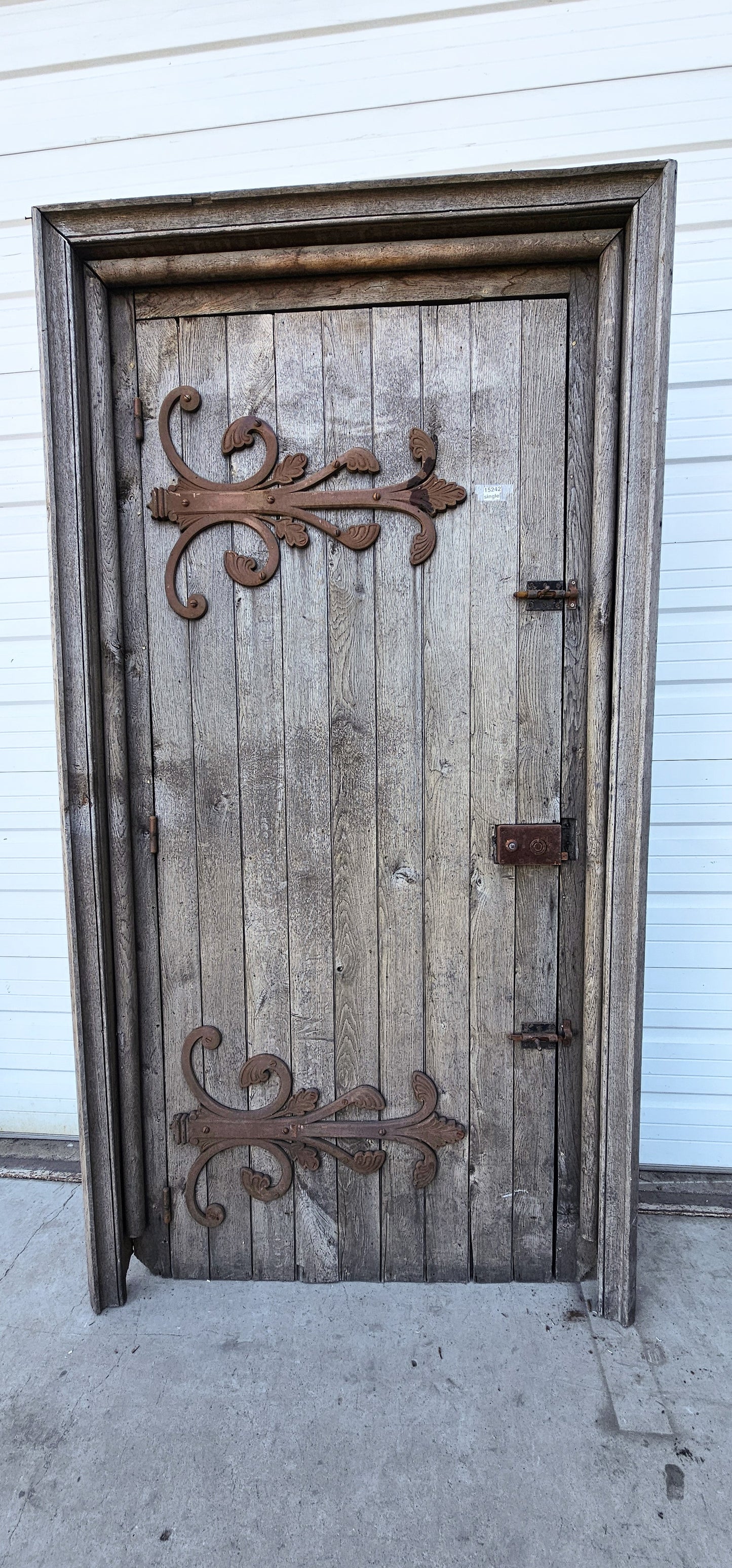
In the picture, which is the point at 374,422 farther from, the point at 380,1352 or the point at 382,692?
the point at 380,1352

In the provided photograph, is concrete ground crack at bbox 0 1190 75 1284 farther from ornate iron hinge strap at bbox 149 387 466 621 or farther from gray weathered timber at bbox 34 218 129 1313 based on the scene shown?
ornate iron hinge strap at bbox 149 387 466 621

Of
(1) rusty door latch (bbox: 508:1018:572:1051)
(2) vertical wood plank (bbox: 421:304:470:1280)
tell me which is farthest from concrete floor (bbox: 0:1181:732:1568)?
(1) rusty door latch (bbox: 508:1018:572:1051)

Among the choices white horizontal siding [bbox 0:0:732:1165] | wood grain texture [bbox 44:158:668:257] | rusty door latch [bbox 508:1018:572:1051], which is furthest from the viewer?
white horizontal siding [bbox 0:0:732:1165]

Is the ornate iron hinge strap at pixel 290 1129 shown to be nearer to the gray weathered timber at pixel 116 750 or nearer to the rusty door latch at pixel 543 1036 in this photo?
the gray weathered timber at pixel 116 750

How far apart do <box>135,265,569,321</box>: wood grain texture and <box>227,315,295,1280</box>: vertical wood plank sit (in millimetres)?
42

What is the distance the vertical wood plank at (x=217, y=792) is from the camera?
150 centimetres

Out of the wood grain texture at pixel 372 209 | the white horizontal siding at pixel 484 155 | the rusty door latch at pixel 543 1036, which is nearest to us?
the wood grain texture at pixel 372 209

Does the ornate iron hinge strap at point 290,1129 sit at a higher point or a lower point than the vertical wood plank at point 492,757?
lower

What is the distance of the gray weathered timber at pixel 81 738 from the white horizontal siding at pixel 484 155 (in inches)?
22.5

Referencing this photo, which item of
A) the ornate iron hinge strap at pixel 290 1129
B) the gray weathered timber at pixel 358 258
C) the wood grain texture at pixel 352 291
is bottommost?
the ornate iron hinge strap at pixel 290 1129

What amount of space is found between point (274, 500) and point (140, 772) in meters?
0.65

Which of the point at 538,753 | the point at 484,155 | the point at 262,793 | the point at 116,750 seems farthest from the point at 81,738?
the point at 484,155

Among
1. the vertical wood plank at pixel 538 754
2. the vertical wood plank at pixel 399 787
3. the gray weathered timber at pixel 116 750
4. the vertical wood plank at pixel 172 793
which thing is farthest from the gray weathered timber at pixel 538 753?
the gray weathered timber at pixel 116 750

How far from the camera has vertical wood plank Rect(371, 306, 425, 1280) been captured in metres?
1.47
